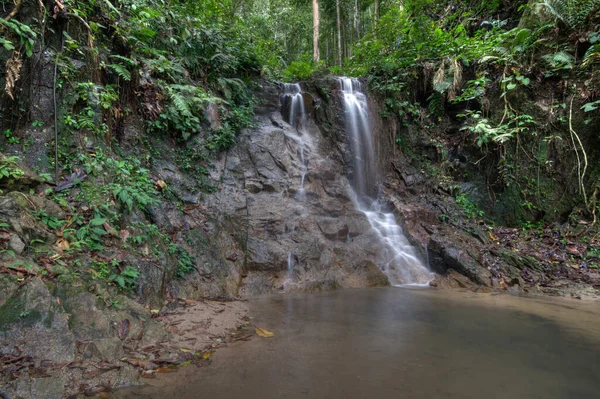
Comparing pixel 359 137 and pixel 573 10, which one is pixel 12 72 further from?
pixel 573 10

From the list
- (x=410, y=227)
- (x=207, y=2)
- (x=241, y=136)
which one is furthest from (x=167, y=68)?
(x=410, y=227)

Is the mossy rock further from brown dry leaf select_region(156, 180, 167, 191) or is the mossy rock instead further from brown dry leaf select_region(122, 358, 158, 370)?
brown dry leaf select_region(156, 180, 167, 191)

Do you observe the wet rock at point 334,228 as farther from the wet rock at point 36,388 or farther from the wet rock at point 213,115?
the wet rock at point 36,388

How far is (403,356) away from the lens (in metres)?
2.78

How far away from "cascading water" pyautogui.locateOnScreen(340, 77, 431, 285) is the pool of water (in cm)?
185

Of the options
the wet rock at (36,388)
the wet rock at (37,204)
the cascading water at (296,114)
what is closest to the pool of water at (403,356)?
the wet rock at (36,388)

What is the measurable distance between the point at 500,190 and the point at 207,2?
31.9ft

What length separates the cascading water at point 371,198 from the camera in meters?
6.41

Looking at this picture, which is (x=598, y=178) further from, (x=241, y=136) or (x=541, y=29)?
(x=241, y=136)

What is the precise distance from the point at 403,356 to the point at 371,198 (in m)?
5.96

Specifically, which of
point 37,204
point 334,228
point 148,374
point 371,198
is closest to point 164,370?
point 148,374

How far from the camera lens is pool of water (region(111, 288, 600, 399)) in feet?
7.31

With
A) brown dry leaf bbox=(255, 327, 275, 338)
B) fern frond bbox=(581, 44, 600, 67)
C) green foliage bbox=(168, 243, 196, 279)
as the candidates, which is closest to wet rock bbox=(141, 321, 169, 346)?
brown dry leaf bbox=(255, 327, 275, 338)

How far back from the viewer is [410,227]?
7.40m
